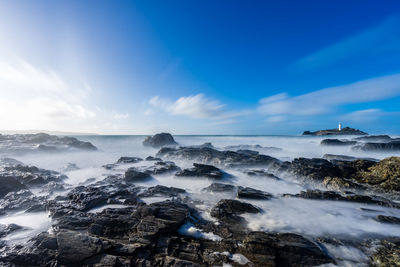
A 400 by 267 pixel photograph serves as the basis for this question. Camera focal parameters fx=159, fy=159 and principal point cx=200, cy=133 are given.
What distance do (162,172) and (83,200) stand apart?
5.55m

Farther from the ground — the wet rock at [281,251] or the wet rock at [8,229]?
the wet rock at [281,251]

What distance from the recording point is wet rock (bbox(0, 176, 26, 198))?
769 centimetres

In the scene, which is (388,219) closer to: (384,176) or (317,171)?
(384,176)

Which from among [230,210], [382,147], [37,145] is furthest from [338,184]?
[37,145]

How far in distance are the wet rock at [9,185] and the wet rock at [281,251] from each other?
35.9 ft

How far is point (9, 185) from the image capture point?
8016 mm

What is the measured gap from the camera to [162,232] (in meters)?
4.22

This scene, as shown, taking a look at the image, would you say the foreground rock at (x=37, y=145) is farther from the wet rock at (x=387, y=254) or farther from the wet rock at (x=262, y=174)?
the wet rock at (x=387, y=254)

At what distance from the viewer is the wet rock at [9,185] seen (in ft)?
25.2

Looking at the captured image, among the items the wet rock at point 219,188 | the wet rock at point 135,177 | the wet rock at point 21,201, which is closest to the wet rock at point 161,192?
the wet rock at point 219,188

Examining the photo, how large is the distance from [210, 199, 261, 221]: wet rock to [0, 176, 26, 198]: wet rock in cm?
989

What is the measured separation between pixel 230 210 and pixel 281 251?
2.20 meters

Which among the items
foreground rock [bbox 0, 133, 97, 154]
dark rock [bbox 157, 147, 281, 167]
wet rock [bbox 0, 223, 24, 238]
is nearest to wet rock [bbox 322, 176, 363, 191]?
dark rock [bbox 157, 147, 281, 167]

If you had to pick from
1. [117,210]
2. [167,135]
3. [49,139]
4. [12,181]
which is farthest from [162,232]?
[49,139]
